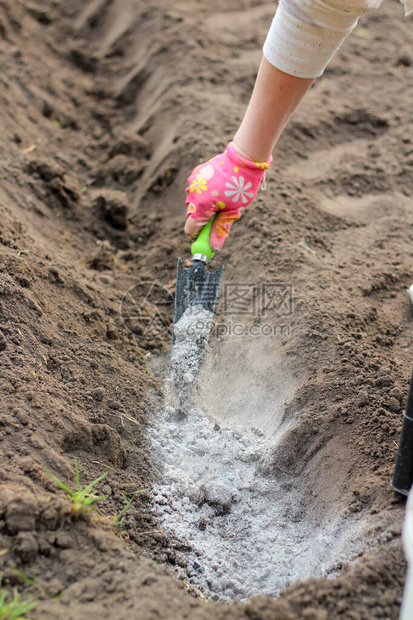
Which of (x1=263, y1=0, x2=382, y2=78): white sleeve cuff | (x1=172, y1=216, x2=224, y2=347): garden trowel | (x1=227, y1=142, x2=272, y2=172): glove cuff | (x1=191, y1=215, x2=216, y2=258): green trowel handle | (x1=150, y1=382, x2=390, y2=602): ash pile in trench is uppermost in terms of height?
(x1=263, y1=0, x2=382, y2=78): white sleeve cuff

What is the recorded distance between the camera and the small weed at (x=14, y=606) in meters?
1.39

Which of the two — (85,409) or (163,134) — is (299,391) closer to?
(85,409)

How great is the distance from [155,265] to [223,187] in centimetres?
108

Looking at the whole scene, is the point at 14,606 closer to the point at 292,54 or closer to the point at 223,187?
the point at 223,187

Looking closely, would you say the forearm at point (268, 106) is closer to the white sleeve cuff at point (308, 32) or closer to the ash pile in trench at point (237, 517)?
the white sleeve cuff at point (308, 32)

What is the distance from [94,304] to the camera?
2.83 meters

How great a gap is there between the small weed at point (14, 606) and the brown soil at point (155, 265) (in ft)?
0.11

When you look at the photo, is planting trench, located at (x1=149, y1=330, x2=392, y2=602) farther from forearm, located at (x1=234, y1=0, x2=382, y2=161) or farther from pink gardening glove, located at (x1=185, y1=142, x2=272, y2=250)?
forearm, located at (x1=234, y1=0, x2=382, y2=161)

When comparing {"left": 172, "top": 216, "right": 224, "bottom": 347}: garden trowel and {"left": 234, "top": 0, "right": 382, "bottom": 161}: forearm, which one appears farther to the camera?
{"left": 172, "top": 216, "right": 224, "bottom": 347}: garden trowel

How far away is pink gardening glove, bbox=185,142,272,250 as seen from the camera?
2.35m

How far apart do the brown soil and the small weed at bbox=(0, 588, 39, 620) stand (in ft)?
0.11

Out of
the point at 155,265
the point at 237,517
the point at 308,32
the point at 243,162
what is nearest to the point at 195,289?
the point at 155,265

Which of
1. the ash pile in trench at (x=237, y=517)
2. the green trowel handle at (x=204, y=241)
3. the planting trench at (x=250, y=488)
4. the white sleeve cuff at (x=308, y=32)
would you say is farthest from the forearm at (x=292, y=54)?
the ash pile in trench at (x=237, y=517)

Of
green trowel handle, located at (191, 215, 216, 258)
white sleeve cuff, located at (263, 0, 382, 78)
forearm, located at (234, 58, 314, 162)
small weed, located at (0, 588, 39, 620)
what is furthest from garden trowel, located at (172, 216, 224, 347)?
small weed, located at (0, 588, 39, 620)
